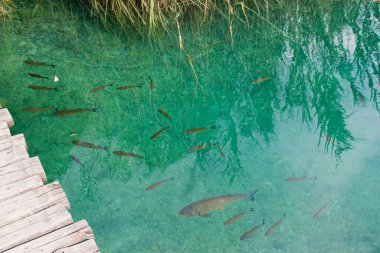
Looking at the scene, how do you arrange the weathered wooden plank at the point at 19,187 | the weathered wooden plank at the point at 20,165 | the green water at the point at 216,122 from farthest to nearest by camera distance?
1. the green water at the point at 216,122
2. the weathered wooden plank at the point at 20,165
3. the weathered wooden plank at the point at 19,187

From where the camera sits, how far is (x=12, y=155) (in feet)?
8.02

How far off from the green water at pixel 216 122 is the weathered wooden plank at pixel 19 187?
1.84 ft

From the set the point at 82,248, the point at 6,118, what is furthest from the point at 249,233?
the point at 6,118

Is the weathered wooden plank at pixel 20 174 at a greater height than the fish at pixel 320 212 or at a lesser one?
greater

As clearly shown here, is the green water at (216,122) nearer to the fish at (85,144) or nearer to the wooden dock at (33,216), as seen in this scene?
the fish at (85,144)

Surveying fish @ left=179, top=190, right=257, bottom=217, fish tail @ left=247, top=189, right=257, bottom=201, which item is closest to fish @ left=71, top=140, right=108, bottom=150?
fish @ left=179, top=190, right=257, bottom=217

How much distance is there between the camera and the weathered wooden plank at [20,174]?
7.41 feet

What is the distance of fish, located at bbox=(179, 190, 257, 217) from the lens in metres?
2.66

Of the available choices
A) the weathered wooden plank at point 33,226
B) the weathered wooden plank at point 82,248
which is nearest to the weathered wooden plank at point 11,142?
the weathered wooden plank at point 33,226

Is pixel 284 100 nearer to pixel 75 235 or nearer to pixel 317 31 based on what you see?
pixel 317 31

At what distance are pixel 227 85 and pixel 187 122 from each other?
65cm

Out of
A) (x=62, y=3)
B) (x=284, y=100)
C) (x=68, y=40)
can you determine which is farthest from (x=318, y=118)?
(x=62, y=3)

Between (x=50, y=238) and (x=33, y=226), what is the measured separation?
0.39 ft

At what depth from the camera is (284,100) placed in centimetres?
367
